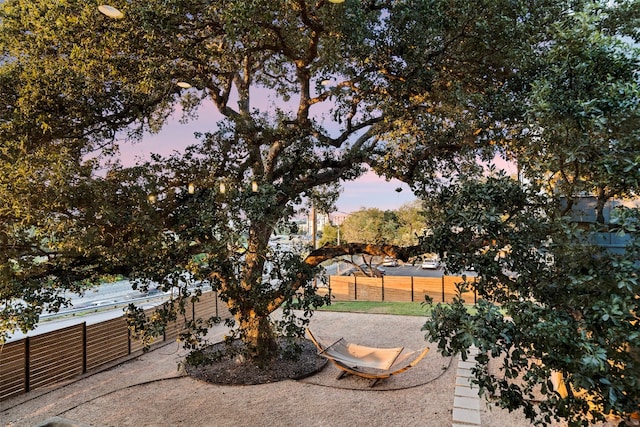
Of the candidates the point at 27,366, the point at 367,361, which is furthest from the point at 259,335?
the point at 27,366

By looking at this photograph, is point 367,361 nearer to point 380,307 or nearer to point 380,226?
point 380,307

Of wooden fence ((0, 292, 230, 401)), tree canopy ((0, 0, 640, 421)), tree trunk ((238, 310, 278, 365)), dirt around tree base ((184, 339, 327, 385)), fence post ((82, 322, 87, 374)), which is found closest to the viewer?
tree canopy ((0, 0, 640, 421))

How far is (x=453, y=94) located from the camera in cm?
460

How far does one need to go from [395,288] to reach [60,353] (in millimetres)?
10384

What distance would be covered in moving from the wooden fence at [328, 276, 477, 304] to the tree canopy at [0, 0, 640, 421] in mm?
8038

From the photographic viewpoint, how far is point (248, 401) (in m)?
5.80

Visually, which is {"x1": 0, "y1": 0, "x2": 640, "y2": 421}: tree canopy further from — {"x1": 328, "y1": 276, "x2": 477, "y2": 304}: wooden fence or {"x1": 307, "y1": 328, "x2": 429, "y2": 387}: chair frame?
{"x1": 328, "y1": 276, "x2": 477, "y2": 304}: wooden fence

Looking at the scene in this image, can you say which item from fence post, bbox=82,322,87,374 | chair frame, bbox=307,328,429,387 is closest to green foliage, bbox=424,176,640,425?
chair frame, bbox=307,328,429,387

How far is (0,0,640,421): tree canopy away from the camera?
2.57m

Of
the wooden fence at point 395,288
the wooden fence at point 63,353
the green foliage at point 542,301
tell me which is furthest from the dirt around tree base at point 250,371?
the wooden fence at point 395,288

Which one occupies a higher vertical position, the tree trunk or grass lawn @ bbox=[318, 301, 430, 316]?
the tree trunk

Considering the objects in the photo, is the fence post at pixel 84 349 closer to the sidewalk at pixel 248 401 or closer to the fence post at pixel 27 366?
the sidewalk at pixel 248 401

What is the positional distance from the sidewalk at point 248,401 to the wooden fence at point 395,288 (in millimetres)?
6400

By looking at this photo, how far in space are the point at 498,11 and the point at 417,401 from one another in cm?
537
